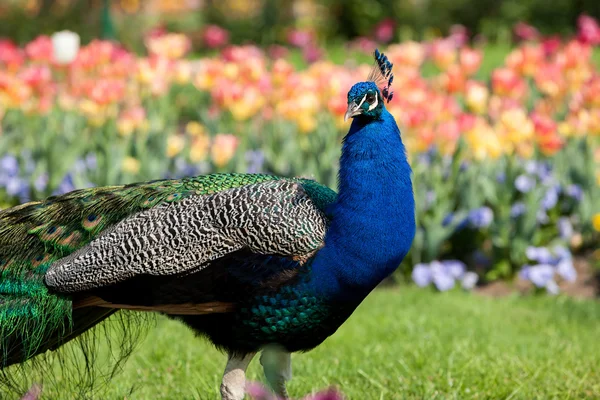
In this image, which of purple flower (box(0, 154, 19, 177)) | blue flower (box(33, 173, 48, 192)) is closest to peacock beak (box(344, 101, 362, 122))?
blue flower (box(33, 173, 48, 192))

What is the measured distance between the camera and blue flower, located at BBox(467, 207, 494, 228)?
18.6 ft

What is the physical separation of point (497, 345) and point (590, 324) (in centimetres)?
78

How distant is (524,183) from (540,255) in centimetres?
51

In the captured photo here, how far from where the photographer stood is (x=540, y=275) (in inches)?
213

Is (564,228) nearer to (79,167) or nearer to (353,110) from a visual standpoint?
(79,167)

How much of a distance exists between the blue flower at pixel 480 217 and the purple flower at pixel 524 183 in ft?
0.90

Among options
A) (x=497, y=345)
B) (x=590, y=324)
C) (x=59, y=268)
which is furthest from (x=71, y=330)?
(x=590, y=324)

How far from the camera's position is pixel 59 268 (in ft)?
10.0

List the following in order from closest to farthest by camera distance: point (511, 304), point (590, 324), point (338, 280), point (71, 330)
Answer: point (338, 280), point (71, 330), point (590, 324), point (511, 304)

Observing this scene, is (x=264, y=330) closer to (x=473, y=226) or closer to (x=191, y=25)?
(x=473, y=226)

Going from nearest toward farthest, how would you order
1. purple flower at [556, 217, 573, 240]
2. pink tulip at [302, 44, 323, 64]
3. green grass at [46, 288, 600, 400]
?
green grass at [46, 288, 600, 400] < purple flower at [556, 217, 573, 240] < pink tulip at [302, 44, 323, 64]

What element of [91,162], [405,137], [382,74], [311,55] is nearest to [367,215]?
[382,74]

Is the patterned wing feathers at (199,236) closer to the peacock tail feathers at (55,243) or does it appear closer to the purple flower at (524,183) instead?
the peacock tail feathers at (55,243)

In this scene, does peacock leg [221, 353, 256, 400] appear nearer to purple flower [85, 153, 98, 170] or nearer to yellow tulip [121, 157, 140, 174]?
yellow tulip [121, 157, 140, 174]
